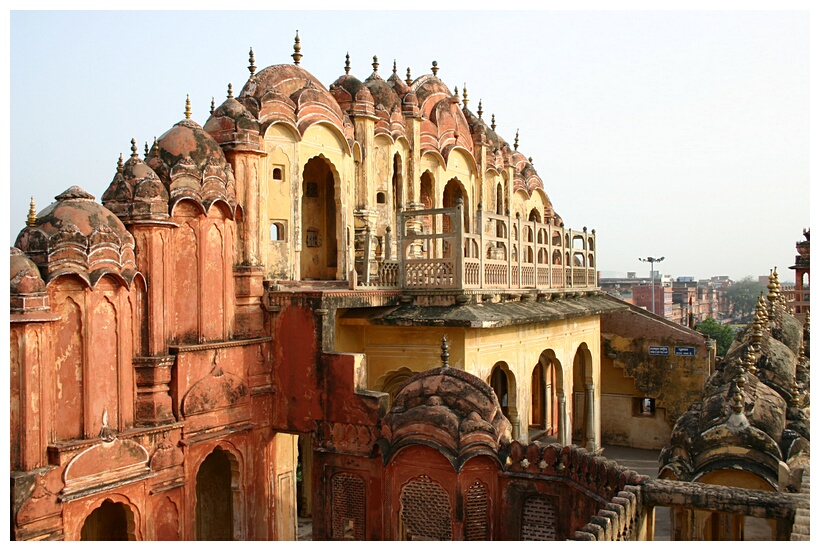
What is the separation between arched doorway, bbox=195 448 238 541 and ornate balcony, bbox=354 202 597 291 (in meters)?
4.08

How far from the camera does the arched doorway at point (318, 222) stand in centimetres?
1755

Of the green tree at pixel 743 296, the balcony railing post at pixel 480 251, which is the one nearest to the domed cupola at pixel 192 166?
the balcony railing post at pixel 480 251

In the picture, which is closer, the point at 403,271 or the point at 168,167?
the point at 168,167

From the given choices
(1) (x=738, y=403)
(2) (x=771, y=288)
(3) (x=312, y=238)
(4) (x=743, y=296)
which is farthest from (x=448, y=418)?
(4) (x=743, y=296)

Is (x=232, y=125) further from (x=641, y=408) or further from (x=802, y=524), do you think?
(x=641, y=408)

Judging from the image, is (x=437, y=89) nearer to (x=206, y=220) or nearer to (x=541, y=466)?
(x=206, y=220)

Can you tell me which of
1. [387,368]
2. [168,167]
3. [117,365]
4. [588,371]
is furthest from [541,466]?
[588,371]

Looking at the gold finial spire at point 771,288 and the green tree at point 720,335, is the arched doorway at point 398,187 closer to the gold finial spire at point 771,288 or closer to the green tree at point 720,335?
the gold finial spire at point 771,288

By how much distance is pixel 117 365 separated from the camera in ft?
37.9

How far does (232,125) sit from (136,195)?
2408mm

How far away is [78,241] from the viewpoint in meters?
10.8

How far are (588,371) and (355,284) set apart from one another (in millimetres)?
8971

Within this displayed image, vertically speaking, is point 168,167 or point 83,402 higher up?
point 168,167

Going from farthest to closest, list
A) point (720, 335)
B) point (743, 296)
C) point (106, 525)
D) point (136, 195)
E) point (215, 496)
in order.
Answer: point (743, 296) < point (720, 335) < point (215, 496) < point (106, 525) < point (136, 195)
